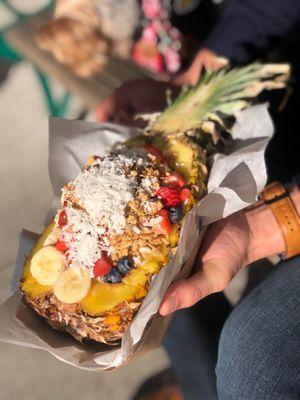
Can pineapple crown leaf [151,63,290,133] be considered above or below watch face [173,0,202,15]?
below

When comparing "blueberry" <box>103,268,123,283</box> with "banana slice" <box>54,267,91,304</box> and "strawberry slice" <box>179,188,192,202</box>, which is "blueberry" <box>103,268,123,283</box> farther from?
"strawberry slice" <box>179,188,192,202</box>

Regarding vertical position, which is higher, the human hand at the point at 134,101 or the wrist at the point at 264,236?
the human hand at the point at 134,101

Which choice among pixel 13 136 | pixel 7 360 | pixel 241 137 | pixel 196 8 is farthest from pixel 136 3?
pixel 7 360

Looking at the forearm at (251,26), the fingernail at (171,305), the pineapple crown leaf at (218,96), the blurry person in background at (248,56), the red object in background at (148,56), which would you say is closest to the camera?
the fingernail at (171,305)

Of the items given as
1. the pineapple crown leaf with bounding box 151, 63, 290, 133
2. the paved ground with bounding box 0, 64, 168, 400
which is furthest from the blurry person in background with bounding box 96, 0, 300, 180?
the paved ground with bounding box 0, 64, 168, 400

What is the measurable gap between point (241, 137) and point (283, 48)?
69cm

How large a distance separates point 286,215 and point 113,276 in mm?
686

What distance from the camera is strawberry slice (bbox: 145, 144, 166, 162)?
1706 mm

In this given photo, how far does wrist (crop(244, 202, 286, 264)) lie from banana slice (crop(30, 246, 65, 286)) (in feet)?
2.26

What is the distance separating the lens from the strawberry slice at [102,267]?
4.59 ft

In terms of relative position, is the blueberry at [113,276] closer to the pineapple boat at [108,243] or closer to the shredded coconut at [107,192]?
the pineapple boat at [108,243]

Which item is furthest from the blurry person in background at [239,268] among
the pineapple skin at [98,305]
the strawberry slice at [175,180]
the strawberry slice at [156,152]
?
the strawberry slice at [156,152]

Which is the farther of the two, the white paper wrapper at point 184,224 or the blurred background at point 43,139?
the blurred background at point 43,139

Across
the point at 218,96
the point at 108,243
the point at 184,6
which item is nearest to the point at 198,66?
the point at 184,6
